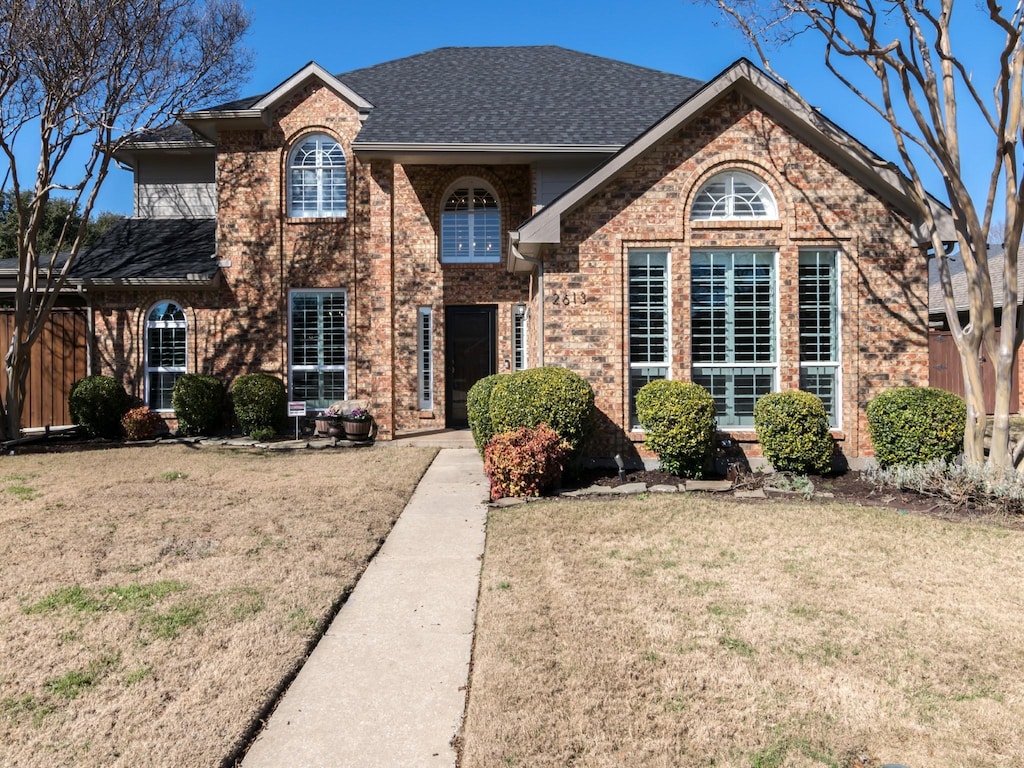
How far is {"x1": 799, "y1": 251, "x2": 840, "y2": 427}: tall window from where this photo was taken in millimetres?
9422

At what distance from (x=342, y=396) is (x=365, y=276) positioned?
254 centimetres

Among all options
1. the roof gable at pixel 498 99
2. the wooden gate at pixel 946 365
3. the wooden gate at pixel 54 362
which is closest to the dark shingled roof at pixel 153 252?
the wooden gate at pixel 54 362

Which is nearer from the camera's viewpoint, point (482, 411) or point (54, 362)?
point (482, 411)

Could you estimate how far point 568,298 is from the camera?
30.6ft

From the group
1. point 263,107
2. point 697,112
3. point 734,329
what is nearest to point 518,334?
point 734,329

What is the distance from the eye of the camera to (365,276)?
13.5m

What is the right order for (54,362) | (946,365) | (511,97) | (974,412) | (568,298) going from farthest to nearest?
(946,365) < (54,362) < (511,97) < (568,298) < (974,412)

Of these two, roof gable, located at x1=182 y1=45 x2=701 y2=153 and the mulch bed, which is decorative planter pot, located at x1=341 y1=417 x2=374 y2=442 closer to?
roof gable, located at x1=182 y1=45 x2=701 y2=153

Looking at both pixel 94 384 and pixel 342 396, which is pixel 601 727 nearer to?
pixel 342 396

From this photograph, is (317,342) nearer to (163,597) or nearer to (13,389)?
(13,389)

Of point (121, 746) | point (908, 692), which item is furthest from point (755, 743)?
point (121, 746)

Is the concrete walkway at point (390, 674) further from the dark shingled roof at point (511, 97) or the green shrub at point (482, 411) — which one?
the dark shingled roof at point (511, 97)

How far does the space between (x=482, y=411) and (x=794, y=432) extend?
→ 4186 millimetres

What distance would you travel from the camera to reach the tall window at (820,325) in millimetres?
9422
